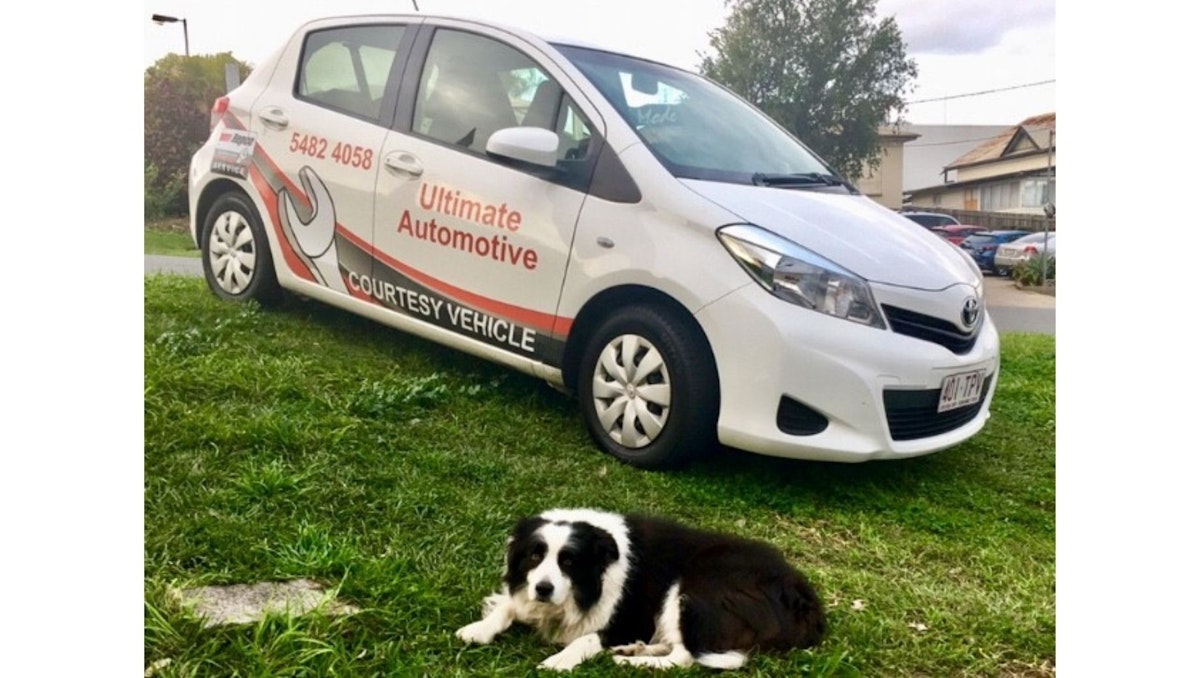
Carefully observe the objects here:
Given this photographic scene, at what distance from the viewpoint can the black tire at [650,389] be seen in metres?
2.06

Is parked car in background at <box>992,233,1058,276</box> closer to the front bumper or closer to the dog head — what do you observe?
the front bumper

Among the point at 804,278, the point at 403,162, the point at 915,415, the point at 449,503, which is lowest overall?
the point at 449,503

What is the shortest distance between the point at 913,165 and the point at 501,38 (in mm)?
1152

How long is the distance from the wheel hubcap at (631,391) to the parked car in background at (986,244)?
83cm

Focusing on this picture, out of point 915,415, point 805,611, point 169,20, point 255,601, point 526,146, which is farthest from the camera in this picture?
point 526,146

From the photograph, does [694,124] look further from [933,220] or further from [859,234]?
[933,220]

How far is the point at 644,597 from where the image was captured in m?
1.73

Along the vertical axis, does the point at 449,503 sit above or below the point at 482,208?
below

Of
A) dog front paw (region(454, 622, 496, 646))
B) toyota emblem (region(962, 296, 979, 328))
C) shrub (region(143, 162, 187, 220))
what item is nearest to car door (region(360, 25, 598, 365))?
shrub (region(143, 162, 187, 220))

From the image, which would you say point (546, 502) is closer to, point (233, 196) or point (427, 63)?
point (233, 196)

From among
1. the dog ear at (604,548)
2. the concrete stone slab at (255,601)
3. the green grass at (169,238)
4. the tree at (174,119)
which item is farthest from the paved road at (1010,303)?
the dog ear at (604,548)

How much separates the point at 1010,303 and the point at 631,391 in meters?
0.95

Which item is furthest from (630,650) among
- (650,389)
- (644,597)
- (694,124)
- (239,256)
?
(239,256)

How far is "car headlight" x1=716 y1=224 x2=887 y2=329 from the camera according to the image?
79.7 inches
